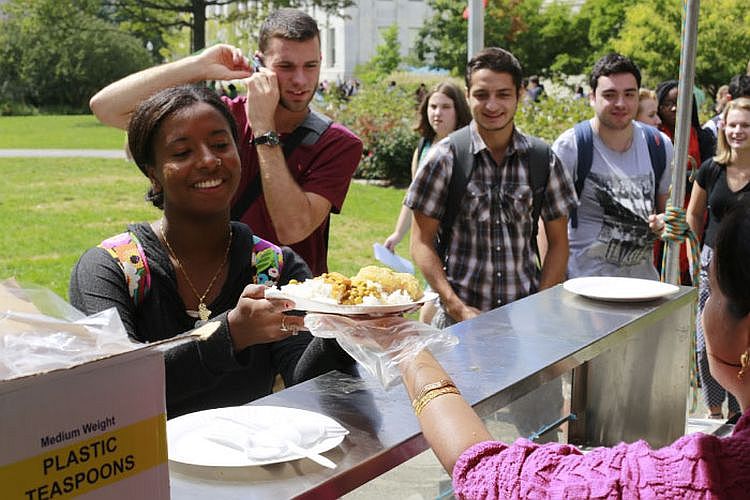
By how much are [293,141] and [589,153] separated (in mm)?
1990

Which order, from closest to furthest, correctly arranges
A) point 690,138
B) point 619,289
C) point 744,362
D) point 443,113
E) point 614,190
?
point 744,362
point 619,289
point 614,190
point 690,138
point 443,113

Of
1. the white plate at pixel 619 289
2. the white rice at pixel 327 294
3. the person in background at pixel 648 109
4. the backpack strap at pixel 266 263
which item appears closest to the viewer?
the white rice at pixel 327 294

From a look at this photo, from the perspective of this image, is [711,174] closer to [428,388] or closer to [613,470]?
[428,388]

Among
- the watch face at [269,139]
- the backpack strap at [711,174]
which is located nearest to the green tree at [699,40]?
the backpack strap at [711,174]

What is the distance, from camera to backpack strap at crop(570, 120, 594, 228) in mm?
4664

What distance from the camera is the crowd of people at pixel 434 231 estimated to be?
161 centimetres

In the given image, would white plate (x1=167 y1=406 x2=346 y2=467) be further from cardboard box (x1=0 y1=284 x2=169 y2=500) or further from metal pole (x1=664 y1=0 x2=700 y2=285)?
metal pole (x1=664 y1=0 x2=700 y2=285)

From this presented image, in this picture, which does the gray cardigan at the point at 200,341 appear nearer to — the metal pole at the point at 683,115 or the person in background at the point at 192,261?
the person in background at the point at 192,261

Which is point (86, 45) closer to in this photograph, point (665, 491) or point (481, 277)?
point (481, 277)

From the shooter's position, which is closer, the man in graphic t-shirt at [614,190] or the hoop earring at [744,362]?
the hoop earring at [744,362]

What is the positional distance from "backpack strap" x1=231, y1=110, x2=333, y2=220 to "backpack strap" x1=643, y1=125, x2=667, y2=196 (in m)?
2.23

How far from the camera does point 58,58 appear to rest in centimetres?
3922

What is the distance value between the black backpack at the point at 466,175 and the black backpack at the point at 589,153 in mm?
604

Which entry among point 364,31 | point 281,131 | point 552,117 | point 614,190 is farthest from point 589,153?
point 364,31
